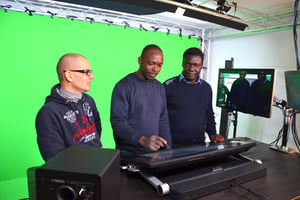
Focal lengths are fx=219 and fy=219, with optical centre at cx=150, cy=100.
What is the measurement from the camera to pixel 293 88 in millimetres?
1388

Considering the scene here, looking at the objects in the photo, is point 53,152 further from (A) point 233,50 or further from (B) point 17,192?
(A) point 233,50

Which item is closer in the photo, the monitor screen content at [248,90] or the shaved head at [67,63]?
the shaved head at [67,63]

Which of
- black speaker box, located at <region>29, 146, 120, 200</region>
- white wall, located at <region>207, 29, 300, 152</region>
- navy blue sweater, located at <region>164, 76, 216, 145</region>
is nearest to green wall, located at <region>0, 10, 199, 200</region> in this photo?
navy blue sweater, located at <region>164, 76, 216, 145</region>

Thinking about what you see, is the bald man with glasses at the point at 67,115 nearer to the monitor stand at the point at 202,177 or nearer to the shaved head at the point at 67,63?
the shaved head at the point at 67,63

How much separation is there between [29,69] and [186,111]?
7.26ft

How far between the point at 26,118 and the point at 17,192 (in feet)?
3.05

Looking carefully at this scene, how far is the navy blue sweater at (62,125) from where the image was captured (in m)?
1.18

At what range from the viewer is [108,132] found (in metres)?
3.61

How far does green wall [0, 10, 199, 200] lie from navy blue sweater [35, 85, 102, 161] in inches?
72.6

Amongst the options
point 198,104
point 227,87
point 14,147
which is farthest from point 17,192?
point 227,87

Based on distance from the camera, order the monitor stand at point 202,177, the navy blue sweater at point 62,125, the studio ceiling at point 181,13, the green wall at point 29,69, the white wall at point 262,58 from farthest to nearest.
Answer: the white wall at point 262,58 < the green wall at point 29,69 < the studio ceiling at point 181,13 < the navy blue sweater at point 62,125 < the monitor stand at point 202,177

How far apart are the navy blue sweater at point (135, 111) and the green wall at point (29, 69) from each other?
6.04ft

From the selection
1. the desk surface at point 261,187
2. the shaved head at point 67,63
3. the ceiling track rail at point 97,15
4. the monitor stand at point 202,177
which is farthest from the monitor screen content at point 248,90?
the ceiling track rail at point 97,15

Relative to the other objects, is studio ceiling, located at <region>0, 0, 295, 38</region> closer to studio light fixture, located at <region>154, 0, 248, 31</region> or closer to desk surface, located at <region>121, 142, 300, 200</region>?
studio light fixture, located at <region>154, 0, 248, 31</region>
